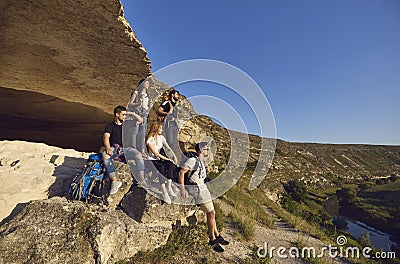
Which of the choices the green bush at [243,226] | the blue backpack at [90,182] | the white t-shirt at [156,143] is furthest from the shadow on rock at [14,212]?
the green bush at [243,226]

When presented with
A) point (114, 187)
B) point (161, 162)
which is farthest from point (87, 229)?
point (161, 162)

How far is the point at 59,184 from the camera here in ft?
20.9

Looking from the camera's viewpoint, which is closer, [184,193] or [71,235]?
[71,235]

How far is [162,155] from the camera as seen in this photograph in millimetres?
5891

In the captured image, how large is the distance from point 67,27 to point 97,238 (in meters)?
5.55

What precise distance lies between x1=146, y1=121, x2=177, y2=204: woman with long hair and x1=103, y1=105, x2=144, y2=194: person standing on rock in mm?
365

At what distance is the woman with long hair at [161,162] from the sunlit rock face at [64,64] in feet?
10.2

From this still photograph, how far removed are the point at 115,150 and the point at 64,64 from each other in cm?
435

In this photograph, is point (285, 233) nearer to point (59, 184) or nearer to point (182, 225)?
point (182, 225)

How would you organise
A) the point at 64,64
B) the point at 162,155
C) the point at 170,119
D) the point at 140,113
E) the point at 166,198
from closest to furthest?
the point at 166,198, the point at 162,155, the point at 170,119, the point at 140,113, the point at 64,64

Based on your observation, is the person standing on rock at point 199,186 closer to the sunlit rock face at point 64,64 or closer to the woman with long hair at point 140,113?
the woman with long hair at point 140,113

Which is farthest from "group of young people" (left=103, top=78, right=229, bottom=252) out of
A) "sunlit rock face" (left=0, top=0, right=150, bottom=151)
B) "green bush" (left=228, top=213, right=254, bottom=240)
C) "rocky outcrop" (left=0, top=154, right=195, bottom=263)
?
"sunlit rock face" (left=0, top=0, right=150, bottom=151)

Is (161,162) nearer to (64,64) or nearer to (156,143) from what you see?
(156,143)

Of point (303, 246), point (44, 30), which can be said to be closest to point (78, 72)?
point (44, 30)
